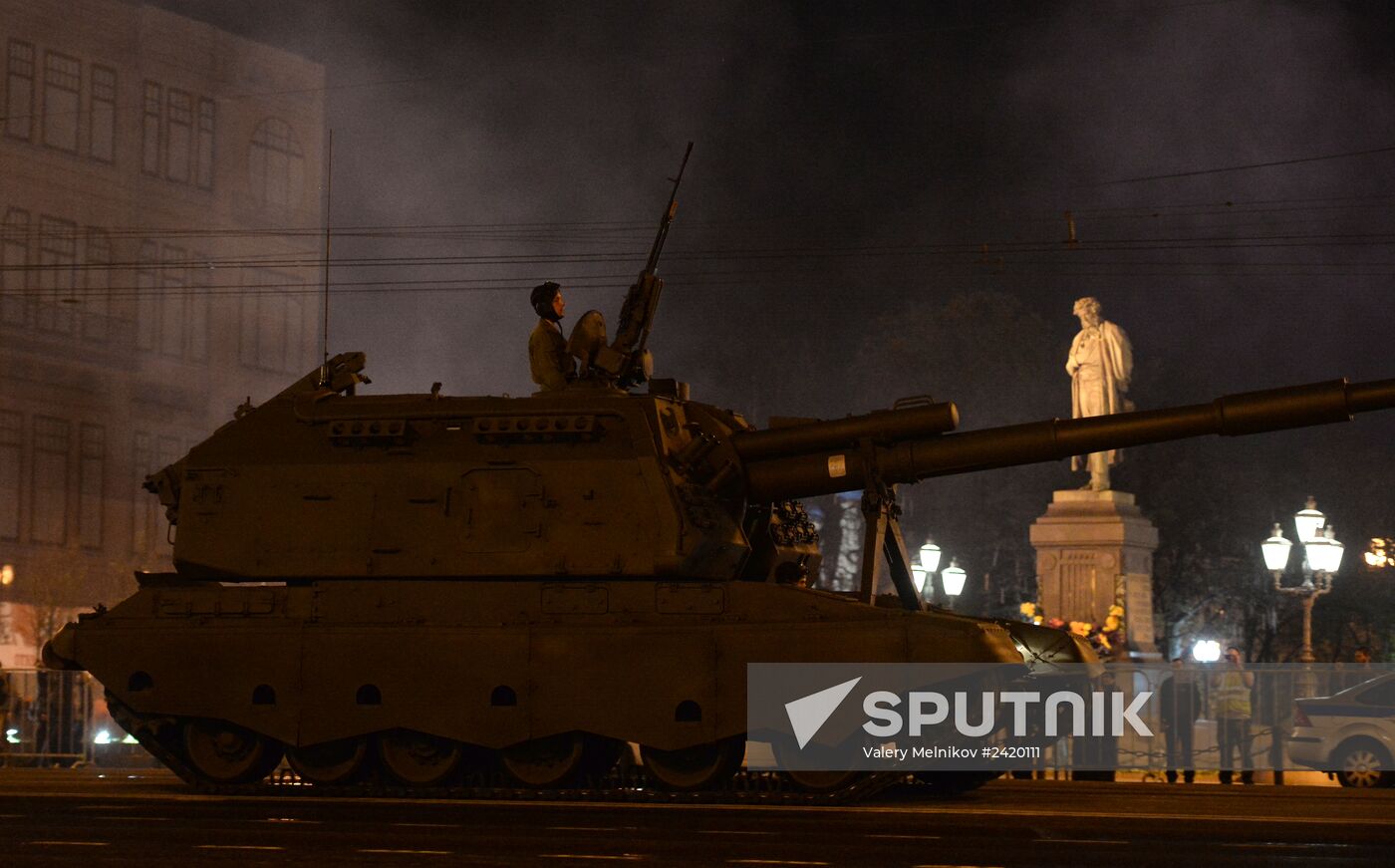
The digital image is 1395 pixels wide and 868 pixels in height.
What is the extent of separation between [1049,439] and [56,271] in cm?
4194

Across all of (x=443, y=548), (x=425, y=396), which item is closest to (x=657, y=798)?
(x=443, y=548)

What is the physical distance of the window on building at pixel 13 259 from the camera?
5206cm

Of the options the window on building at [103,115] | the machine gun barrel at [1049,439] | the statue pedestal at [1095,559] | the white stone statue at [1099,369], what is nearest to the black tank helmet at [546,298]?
the machine gun barrel at [1049,439]

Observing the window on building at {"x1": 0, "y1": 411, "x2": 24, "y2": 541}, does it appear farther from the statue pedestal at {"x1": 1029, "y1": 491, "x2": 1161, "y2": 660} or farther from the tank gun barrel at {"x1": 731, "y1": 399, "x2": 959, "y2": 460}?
the tank gun barrel at {"x1": 731, "y1": 399, "x2": 959, "y2": 460}

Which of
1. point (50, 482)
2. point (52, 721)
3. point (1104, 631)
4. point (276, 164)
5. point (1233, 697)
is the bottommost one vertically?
point (52, 721)

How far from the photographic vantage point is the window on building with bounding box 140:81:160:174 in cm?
5594

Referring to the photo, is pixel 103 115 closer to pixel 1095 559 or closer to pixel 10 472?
pixel 10 472

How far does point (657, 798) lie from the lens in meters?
17.0

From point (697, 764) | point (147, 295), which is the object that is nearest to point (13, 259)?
point (147, 295)

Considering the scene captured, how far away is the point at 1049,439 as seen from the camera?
17625mm

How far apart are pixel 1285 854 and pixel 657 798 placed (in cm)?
596

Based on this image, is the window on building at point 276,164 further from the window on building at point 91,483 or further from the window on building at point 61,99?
the window on building at point 91,483

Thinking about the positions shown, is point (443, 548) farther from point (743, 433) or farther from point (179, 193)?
point (179, 193)

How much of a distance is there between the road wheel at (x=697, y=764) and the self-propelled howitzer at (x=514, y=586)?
0.02 m
